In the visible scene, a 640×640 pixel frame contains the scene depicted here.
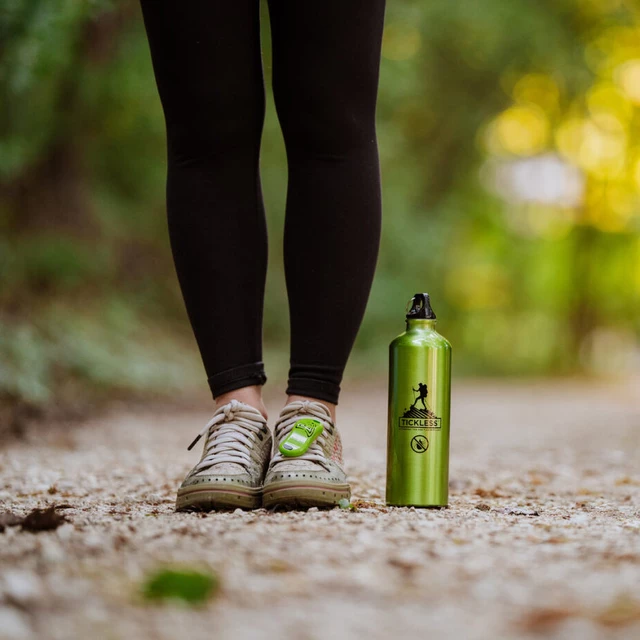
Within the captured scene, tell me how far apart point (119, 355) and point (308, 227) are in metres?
5.10

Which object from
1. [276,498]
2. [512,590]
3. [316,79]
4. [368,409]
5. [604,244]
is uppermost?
[604,244]

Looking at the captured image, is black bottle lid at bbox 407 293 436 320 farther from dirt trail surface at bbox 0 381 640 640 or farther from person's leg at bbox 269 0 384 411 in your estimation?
dirt trail surface at bbox 0 381 640 640

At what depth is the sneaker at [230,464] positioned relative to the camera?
1.71 m

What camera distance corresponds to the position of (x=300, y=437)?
178cm

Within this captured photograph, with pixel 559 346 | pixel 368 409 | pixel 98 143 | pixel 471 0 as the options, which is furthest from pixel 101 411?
pixel 559 346

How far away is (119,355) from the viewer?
6742mm

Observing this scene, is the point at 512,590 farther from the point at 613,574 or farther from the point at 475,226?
the point at 475,226

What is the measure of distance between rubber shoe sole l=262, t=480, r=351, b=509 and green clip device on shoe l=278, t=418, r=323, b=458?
0.08 metres

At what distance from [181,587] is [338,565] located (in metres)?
0.24

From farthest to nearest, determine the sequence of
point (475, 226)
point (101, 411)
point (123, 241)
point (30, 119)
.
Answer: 1. point (475, 226)
2. point (123, 241)
3. point (30, 119)
4. point (101, 411)

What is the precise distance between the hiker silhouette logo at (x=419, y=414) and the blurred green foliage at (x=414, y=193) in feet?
9.05

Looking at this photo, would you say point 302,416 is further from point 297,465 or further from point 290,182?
point 290,182

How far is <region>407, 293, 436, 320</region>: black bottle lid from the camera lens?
1865 millimetres

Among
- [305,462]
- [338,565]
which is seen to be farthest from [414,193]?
[338,565]
